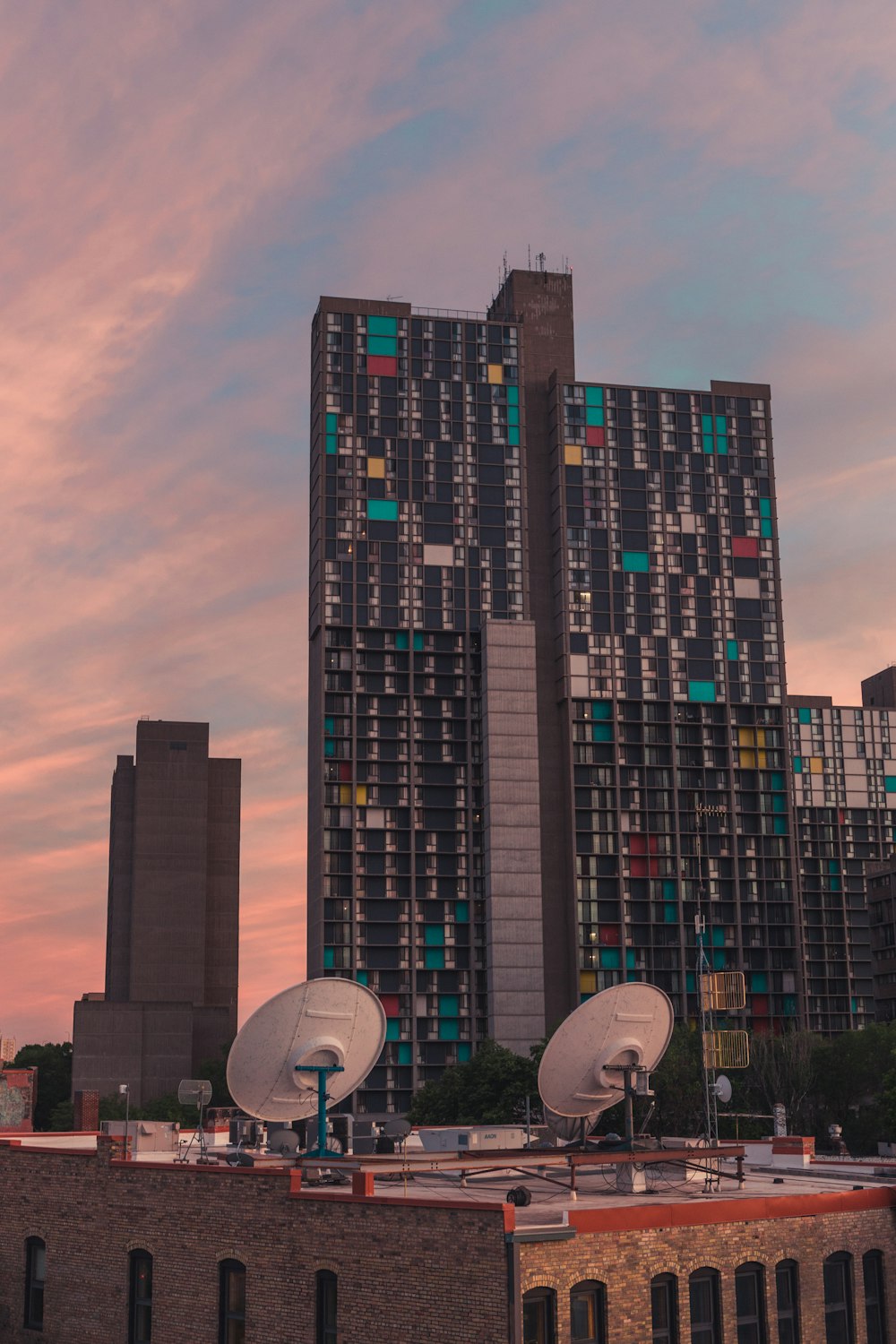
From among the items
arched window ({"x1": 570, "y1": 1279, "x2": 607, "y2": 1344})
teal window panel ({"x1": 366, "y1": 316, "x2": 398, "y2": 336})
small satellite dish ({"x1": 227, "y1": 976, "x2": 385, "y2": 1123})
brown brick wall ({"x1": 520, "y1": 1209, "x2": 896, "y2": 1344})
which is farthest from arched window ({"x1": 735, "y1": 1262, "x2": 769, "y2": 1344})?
teal window panel ({"x1": 366, "y1": 316, "x2": 398, "y2": 336})

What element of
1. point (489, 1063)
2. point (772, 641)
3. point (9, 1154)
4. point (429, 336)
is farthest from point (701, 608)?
point (9, 1154)

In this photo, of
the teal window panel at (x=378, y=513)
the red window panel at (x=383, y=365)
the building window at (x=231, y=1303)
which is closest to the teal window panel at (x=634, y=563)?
the teal window panel at (x=378, y=513)

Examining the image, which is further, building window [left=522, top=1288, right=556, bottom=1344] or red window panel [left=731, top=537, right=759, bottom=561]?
red window panel [left=731, top=537, right=759, bottom=561]

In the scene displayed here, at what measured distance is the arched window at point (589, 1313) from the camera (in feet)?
109

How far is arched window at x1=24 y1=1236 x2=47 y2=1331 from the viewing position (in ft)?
145

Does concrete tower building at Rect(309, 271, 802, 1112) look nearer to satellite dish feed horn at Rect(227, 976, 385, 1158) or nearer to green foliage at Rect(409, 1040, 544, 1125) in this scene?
green foliage at Rect(409, 1040, 544, 1125)

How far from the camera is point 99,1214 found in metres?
42.2

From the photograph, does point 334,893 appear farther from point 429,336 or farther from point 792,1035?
point 429,336

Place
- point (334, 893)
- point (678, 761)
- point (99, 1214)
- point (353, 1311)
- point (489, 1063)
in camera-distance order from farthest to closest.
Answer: point (678, 761) → point (334, 893) → point (489, 1063) → point (99, 1214) → point (353, 1311)

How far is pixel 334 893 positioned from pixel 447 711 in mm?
23094

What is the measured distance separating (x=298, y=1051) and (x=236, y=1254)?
6.39m

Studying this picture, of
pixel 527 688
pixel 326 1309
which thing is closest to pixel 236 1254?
pixel 326 1309

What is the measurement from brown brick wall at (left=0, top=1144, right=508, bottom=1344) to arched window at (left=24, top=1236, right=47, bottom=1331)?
27 cm

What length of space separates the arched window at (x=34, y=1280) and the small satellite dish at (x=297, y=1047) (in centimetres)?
821
